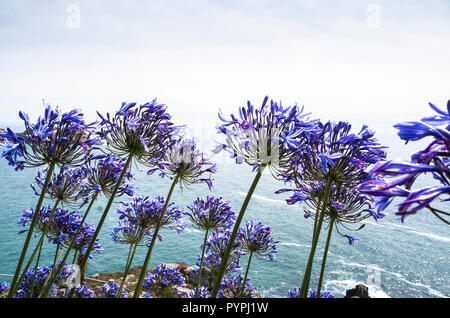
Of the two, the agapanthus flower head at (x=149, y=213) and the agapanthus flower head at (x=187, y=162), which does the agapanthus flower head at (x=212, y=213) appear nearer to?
the agapanthus flower head at (x=149, y=213)

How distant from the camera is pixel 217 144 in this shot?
406 cm

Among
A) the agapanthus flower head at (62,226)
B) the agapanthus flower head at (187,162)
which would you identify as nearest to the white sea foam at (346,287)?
the agapanthus flower head at (62,226)

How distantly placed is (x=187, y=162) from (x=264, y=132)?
2.20 m

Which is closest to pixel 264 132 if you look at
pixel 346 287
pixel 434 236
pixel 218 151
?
pixel 218 151

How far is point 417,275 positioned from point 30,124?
216 ft

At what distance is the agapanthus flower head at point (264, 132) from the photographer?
3.74 m

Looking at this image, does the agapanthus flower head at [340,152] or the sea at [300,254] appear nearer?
the agapanthus flower head at [340,152]

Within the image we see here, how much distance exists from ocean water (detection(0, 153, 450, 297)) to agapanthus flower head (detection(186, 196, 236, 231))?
90.1ft

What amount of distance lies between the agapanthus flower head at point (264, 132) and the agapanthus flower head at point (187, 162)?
68.1 inches

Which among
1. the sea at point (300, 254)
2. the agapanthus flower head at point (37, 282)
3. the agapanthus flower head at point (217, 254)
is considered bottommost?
the sea at point (300, 254)

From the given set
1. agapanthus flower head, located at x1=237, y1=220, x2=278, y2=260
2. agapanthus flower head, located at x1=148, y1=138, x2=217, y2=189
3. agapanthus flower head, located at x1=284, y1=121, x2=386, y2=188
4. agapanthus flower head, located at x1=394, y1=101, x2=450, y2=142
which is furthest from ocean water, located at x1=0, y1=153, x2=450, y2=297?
agapanthus flower head, located at x1=394, y1=101, x2=450, y2=142

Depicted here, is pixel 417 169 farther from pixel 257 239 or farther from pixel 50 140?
pixel 257 239
